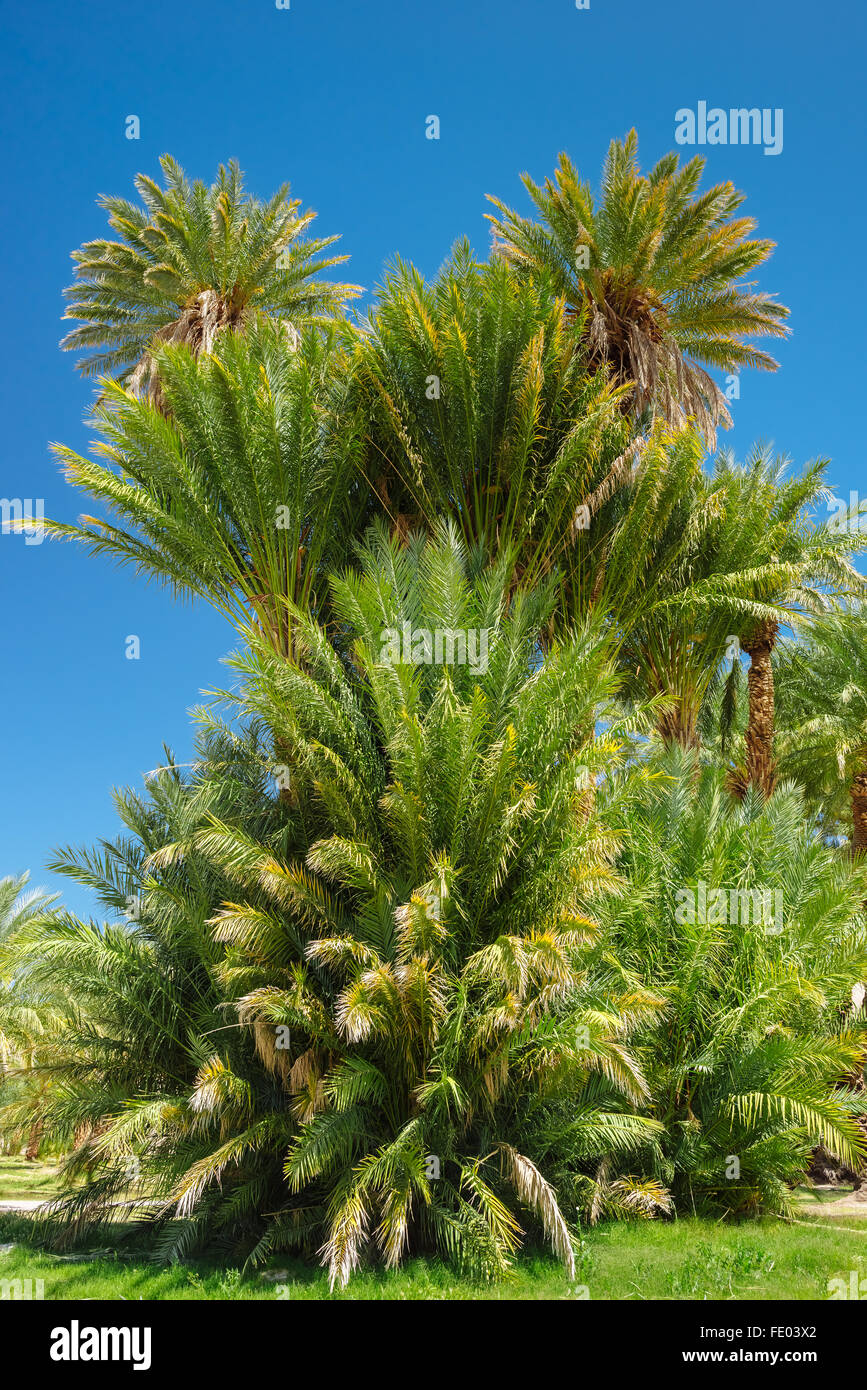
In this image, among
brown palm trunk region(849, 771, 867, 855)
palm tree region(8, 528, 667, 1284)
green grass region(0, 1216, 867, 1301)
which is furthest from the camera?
brown palm trunk region(849, 771, 867, 855)

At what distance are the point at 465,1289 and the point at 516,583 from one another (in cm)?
864

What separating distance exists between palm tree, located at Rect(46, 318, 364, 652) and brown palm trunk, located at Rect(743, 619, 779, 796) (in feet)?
28.7

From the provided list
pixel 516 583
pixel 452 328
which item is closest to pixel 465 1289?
pixel 516 583

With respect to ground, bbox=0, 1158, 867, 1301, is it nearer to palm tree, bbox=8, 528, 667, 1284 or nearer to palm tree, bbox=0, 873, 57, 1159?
palm tree, bbox=8, 528, 667, 1284

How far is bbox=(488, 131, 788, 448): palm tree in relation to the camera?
52.7ft

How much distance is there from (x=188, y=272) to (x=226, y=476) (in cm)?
919

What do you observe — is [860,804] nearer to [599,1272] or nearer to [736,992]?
[736,992]

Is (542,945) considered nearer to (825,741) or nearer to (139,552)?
(139,552)

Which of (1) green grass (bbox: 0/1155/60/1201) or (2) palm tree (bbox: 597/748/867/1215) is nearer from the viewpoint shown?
(2) palm tree (bbox: 597/748/867/1215)

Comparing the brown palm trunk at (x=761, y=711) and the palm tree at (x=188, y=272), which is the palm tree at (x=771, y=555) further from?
the palm tree at (x=188, y=272)

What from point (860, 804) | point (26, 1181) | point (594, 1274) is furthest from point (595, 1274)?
point (26, 1181)

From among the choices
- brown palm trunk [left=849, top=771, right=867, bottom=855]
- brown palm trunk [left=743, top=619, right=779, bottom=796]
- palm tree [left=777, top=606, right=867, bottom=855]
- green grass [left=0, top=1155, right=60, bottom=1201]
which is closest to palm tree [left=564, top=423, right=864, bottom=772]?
brown palm trunk [left=743, top=619, right=779, bottom=796]

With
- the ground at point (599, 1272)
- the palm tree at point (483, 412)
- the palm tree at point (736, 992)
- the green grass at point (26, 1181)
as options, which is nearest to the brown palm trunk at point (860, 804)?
the palm tree at point (736, 992)

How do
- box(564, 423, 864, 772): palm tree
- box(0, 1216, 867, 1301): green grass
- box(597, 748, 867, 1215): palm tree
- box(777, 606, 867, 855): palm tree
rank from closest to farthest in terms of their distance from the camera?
box(0, 1216, 867, 1301): green grass → box(597, 748, 867, 1215): palm tree → box(564, 423, 864, 772): palm tree → box(777, 606, 867, 855): palm tree
